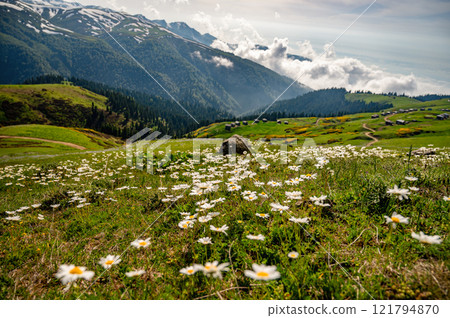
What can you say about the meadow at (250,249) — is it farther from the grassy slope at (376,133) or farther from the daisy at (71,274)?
the grassy slope at (376,133)

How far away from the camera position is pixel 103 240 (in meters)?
4.68

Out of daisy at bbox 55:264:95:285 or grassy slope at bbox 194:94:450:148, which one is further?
grassy slope at bbox 194:94:450:148

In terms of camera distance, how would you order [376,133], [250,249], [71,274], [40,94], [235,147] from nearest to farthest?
[71,274] → [250,249] → [235,147] → [376,133] → [40,94]

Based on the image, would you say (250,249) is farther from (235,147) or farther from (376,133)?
(376,133)

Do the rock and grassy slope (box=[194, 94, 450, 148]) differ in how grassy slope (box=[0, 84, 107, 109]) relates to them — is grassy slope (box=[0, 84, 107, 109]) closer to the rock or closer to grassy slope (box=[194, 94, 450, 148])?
grassy slope (box=[194, 94, 450, 148])

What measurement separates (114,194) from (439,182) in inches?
372

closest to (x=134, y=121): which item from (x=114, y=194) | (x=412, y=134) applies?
(x=412, y=134)

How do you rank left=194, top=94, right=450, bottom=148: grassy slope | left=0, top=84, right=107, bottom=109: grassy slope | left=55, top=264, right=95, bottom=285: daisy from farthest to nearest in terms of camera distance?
left=0, top=84, right=107, bottom=109: grassy slope → left=194, top=94, right=450, bottom=148: grassy slope → left=55, top=264, right=95, bottom=285: daisy

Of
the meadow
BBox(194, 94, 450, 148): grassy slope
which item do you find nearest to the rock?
BBox(194, 94, 450, 148): grassy slope

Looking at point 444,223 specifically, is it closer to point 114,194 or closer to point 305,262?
point 305,262

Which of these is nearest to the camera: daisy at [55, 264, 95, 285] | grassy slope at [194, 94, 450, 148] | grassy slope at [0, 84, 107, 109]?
daisy at [55, 264, 95, 285]

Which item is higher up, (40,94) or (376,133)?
(40,94)

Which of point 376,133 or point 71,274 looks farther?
point 376,133

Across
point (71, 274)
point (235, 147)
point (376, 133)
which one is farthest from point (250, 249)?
point (376, 133)
